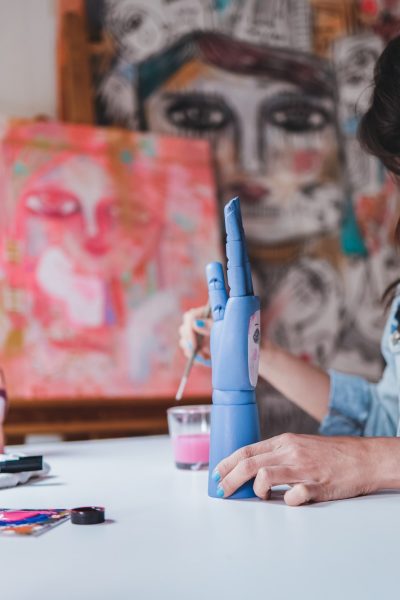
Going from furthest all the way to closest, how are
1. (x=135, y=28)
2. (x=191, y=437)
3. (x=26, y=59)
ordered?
1. (x=135, y=28)
2. (x=26, y=59)
3. (x=191, y=437)

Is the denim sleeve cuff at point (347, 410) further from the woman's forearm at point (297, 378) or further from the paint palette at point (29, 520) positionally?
the paint palette at point (29, 520)

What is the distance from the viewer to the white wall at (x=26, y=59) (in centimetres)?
238

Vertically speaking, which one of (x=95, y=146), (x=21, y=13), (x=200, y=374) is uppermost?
(x=21, y=13)

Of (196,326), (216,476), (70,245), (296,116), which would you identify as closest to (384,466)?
(216,476)

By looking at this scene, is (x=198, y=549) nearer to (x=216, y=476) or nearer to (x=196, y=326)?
(x=216, y=476)

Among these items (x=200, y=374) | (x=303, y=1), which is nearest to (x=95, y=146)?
(x=200, y=374)

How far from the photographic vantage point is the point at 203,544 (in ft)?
2.06

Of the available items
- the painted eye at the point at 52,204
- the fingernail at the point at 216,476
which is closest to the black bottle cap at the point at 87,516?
the fingernail at the point at 216,476

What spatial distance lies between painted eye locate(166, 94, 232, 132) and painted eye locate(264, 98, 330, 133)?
0.18 metres

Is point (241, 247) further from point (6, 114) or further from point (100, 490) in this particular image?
point (6, 114)

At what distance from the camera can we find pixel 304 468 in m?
0.79

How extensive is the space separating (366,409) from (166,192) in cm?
123

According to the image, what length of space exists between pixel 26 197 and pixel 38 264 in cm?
20

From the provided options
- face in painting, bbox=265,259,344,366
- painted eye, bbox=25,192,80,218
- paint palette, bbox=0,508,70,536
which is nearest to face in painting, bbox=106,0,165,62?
painted eye, bbox=25,192,80,218
